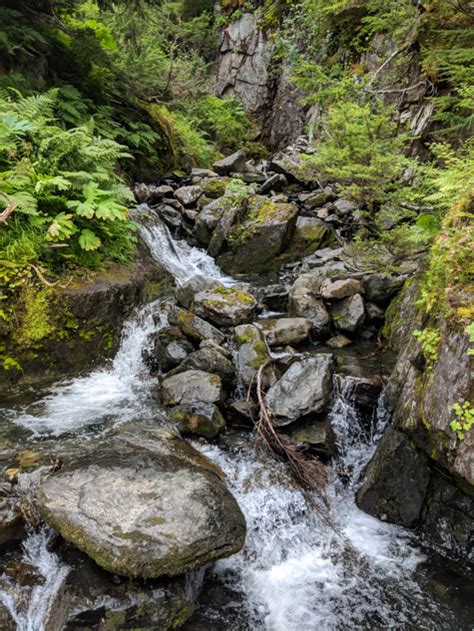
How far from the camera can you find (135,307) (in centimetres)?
751

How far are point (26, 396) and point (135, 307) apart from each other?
2418 mm

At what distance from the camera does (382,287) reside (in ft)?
25.4

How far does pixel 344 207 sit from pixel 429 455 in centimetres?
898

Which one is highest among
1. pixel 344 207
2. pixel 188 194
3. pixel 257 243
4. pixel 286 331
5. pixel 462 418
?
pixel 344 207

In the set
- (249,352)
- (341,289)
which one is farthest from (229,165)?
(249,352)

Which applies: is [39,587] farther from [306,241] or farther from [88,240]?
[306,241]

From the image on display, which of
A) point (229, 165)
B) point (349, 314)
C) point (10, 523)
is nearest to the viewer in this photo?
point (10, 523)

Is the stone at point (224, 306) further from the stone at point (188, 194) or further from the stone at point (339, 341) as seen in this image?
the stone at point (188, 194)

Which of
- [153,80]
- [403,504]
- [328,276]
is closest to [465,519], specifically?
[403,504]

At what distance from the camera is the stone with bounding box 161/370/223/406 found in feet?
18.4

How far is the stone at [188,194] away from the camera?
11.9m

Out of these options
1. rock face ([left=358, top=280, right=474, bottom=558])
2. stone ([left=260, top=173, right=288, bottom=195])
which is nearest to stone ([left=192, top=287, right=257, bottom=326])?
rock face ([left=358, top=280, right=474, bottom=558])

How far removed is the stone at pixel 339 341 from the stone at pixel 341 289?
789 mm

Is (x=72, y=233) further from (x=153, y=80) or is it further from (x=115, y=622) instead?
(x=153, y=80)
